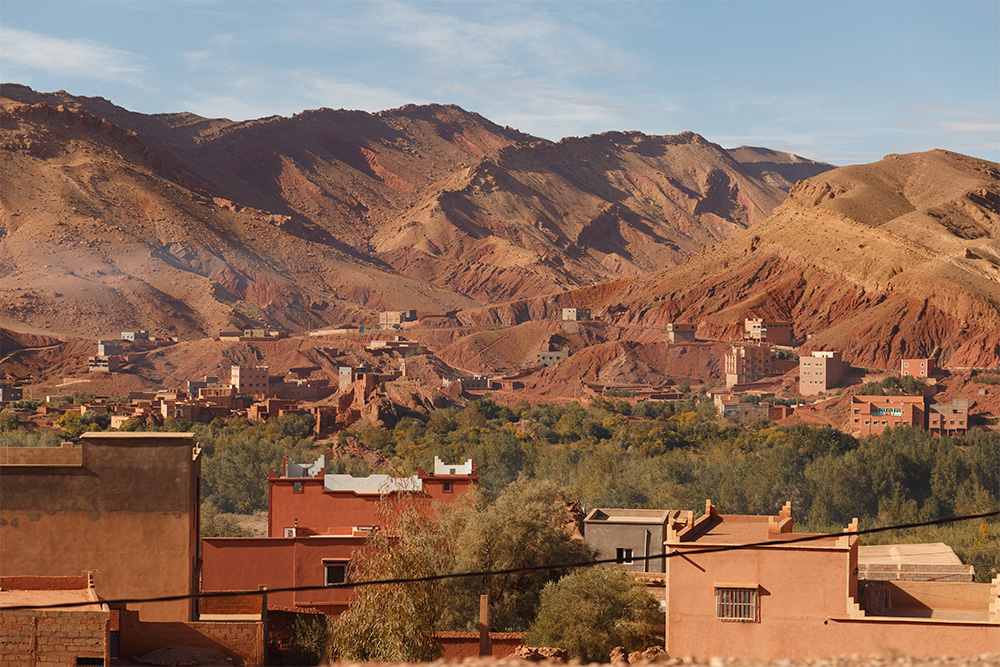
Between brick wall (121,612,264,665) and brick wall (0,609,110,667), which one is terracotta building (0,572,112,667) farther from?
brick wall (121,612,264,665)

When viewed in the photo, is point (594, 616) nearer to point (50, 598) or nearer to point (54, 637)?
point (50, 598)

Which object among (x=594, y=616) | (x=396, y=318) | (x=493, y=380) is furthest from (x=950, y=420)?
(x=396, y=318)

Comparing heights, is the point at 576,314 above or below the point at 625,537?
above

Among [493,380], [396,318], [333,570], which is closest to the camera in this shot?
[333,570]

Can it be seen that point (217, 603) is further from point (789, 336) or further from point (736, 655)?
point (789, 336)

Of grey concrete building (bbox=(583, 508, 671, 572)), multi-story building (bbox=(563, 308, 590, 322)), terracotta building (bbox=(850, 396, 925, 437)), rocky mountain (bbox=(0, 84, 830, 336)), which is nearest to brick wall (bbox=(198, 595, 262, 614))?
grey concrete building (bbox=(583, 508, 671, 572))

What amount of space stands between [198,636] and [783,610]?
8689mm

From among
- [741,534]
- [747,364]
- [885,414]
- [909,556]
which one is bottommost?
[909,556]

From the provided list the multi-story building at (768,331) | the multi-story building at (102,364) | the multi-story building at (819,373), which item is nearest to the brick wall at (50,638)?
the multi-story building at (819,373)

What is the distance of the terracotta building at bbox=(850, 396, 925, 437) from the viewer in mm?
77500

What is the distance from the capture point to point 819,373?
319 feet

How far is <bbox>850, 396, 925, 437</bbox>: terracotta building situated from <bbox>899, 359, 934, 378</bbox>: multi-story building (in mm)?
16309

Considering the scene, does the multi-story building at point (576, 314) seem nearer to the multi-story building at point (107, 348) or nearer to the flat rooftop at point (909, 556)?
the multi-story building at point (107, 348)

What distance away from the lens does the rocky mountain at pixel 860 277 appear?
103m
